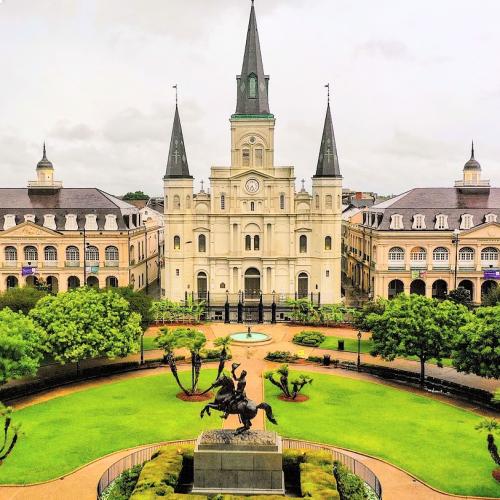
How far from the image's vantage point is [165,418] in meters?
35.3

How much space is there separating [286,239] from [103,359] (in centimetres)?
3403

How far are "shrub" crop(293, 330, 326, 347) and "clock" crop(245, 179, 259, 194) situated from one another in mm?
24517

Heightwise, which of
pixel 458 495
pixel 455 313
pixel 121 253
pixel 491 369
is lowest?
pixel 458 495

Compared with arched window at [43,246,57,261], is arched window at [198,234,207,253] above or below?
above

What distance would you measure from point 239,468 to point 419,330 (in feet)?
68.9

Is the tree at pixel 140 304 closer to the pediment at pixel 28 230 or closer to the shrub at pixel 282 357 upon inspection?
the shrub at pixel 282 357

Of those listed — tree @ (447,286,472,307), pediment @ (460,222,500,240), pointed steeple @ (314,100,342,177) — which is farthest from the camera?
pointed steeple @ (314,100,342,177)

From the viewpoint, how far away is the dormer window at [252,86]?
246 feet

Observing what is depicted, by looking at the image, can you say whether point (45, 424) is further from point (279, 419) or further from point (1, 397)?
point (279, 419)

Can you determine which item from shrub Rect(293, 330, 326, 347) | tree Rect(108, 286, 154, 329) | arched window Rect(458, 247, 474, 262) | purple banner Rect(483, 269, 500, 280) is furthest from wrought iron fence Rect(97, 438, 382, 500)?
purple banner Rect(483, 269, 500, 280)

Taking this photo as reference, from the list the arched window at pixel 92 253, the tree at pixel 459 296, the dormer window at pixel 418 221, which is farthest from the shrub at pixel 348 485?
the arched window at pixel 92 253

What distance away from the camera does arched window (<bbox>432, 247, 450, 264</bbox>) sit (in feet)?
245

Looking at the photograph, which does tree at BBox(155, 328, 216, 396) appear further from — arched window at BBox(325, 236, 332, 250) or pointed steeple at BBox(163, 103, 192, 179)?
arched window at BBox(325, 236, 332, 250)

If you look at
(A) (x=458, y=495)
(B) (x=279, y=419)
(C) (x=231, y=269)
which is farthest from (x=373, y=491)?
(C) (x=231, y=269)
